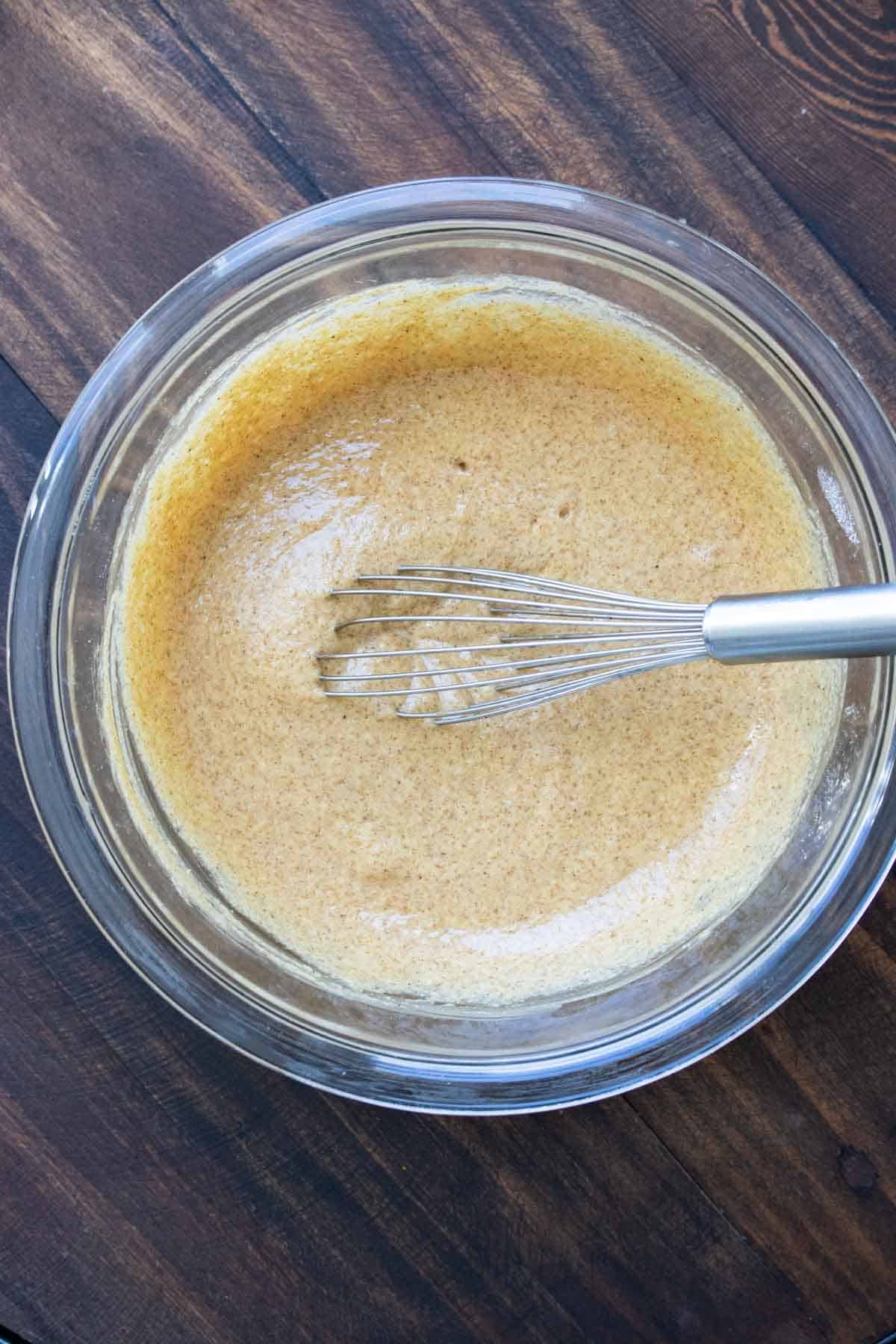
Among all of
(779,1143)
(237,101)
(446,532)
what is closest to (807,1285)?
(779,1143)

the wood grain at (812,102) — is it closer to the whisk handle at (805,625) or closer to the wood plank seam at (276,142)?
the wood plank seam at (276,142)

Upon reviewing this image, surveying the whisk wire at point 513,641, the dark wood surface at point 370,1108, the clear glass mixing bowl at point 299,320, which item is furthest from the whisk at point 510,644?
the dark wood surface at point 370,1108

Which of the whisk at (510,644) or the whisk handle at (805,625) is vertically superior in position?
the whisk handle at (805,625)

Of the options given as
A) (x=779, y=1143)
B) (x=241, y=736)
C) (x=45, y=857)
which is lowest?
(x=779, y=1143)

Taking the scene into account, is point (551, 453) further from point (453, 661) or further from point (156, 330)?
point (156, 330)

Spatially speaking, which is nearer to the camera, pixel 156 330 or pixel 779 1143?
pixel 156 330

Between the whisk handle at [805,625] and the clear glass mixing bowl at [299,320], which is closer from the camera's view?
the whisk handle at [805,625]
